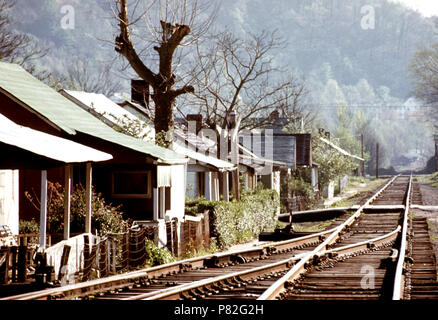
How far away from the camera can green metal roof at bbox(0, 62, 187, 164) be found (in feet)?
58.5

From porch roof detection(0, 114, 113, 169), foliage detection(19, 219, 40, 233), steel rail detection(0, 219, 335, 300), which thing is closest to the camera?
steel rail detection(0, 219, 335, 300)

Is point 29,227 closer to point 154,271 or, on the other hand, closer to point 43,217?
point 43,217

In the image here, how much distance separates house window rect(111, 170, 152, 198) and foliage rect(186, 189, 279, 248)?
2.19 m

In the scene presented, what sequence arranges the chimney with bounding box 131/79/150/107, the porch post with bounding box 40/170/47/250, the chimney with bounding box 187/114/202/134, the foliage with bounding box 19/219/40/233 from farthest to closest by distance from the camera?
the chimney with bounding box 187/114/202/134 → the chimney with bounding box 131/79/150/107 → the foliage with bounding box 19/219/40/233 → the porch post with bounding box 40/170/47/250

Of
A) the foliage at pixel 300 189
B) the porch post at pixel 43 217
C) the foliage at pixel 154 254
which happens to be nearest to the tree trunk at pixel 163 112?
the foliage at pixel 154 254

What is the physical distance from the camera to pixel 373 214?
30.2 metres

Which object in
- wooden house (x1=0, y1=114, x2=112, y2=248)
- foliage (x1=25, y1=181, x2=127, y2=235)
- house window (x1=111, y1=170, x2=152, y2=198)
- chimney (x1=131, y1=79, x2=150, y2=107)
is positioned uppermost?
chimney (x1=131, y1=79, x2=150, y2=107)

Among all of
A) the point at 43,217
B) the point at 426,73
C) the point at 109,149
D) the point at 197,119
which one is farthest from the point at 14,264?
the point at 426,73

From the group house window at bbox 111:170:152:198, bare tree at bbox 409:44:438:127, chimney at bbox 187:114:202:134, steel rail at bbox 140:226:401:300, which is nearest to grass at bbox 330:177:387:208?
chimney at bbox 187:114:202:134

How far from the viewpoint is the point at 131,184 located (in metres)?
21.9

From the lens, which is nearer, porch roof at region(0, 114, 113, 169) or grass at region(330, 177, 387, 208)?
porch roof at region(0, 114, 113, 169)

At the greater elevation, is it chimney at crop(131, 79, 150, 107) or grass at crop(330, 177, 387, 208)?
chimney at crop(131, 79, 150, 107)

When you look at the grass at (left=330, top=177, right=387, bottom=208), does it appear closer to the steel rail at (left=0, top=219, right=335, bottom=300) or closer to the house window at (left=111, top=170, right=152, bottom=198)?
the house window at (left=111, top=170, right=152, bottom=198)
